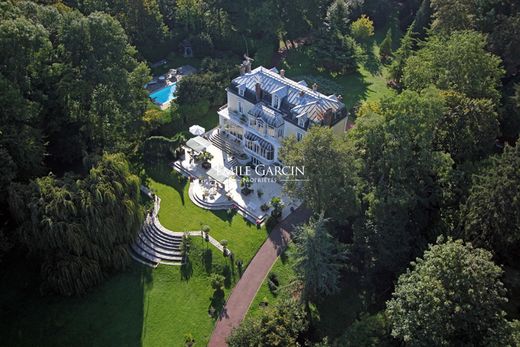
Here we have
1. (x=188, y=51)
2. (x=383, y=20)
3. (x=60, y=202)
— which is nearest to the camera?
(x=60, y=202)

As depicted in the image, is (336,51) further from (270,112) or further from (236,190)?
(236,190)

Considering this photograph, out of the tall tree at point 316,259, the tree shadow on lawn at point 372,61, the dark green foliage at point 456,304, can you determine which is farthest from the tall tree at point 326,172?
the tree shadow on lawn at point 372,61

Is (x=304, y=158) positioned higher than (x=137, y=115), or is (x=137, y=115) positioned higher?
(x=304, y=158)

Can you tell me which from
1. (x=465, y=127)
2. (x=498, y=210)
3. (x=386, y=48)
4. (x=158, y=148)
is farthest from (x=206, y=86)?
(x=498, y=210)

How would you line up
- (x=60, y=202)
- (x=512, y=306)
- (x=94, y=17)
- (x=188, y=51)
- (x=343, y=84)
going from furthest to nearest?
(x=188, y=51)
(x=343, y=84)
(x=94, y=17)
(x=60, y=202)
(x=512, y=306)

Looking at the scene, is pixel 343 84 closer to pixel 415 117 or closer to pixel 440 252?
pixel 415 117

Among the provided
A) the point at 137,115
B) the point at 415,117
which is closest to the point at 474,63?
the point at 415,117
